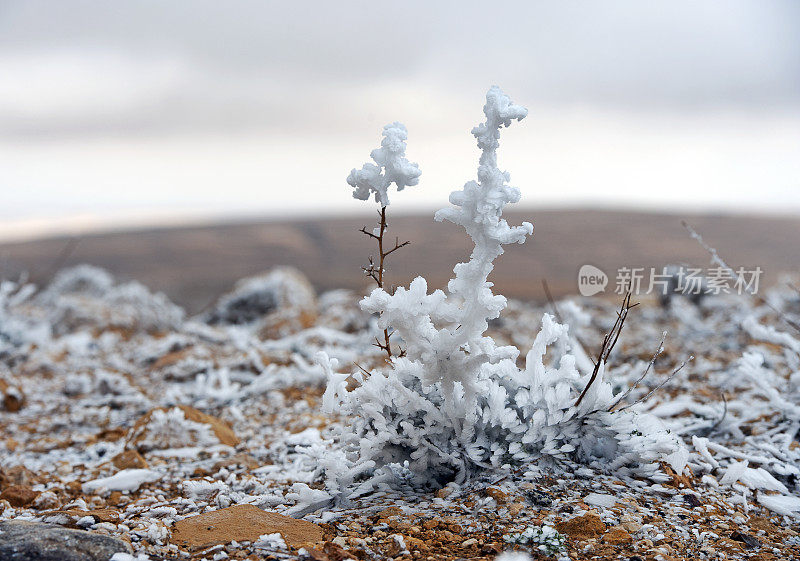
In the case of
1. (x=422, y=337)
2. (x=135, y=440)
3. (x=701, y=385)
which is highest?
(x=422, y=337)

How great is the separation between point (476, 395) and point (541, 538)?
602 millimetres

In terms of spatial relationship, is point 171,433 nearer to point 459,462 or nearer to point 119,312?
point 459,462

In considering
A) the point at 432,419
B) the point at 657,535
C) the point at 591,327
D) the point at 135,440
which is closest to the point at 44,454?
the point at 135,440

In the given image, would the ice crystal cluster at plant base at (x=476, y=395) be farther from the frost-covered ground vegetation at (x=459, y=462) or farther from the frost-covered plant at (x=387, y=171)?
the frost-covered plant at (x=387, y=171)

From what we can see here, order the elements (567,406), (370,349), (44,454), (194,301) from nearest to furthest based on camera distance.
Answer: (567,406) → (44,454) → (370,349) → (194,301)

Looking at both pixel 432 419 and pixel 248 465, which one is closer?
pixel 432 419

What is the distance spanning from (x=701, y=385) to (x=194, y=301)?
630 inches

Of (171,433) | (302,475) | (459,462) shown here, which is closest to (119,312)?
(171,433)

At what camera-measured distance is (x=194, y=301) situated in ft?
62.0

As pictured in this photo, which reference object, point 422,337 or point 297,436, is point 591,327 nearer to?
point 297,436

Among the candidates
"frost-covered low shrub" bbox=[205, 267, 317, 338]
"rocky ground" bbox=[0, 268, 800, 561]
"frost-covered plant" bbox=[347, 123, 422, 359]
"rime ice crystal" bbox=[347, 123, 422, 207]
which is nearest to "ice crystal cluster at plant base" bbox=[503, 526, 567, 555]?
"rocky ground" bbox=[0, 268, 800, 561]

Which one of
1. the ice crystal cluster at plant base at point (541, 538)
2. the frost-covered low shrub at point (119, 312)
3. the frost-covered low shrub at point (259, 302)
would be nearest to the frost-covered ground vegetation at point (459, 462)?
the ice crystal cluster at plant base at point (541, 538)

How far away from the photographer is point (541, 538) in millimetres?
2354

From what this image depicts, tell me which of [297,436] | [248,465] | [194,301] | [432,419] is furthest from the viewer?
[194,301]
